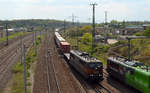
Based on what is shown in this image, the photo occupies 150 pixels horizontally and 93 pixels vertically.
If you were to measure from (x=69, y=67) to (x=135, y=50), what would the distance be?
63.4 feet

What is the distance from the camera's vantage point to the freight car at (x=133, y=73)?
80.1 feet

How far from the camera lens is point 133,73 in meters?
27.2

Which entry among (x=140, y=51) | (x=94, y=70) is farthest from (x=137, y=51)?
(x=94, y=70)

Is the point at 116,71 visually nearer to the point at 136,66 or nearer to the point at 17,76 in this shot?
the point at 136,66

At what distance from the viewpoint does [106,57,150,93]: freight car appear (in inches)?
961

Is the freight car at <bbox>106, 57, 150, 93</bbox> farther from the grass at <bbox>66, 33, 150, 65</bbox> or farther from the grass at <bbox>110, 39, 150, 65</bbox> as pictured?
the grass at <bbox>66, 33, 150, 65</bbox>

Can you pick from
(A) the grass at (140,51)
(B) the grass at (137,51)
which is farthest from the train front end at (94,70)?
(B) the grass at (137,51)

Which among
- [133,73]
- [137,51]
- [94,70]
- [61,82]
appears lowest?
[61,82]

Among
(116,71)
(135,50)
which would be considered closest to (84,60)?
(116,71)

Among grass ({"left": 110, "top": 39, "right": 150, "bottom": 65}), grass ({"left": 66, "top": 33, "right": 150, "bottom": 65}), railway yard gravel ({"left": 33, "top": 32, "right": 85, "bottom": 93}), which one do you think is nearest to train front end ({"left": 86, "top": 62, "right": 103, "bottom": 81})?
railway yard gravel ({"left": 33, "top": 32, "right": 85, "bottom": 93})

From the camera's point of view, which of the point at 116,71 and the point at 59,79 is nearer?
the point at 116,71

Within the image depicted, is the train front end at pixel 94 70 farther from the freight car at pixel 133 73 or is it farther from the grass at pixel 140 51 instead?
the grass at pixel 140 51

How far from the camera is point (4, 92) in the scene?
102ft

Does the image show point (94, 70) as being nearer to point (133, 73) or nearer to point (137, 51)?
point (133, 73)
